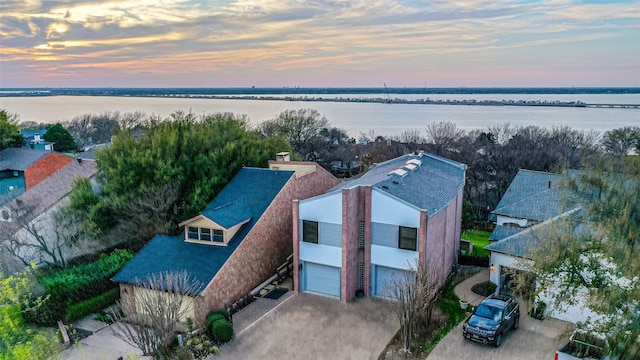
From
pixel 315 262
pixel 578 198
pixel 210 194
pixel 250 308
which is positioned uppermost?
pixel 578 198

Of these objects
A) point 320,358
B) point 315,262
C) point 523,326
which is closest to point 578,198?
point 523,326

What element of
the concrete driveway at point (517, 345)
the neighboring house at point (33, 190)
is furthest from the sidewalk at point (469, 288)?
the neighboring house at point (33, 190)

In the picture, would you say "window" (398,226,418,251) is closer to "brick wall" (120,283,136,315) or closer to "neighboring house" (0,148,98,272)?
"brick wall" (120,283,136,315)

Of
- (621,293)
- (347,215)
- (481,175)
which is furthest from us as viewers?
(481,175)

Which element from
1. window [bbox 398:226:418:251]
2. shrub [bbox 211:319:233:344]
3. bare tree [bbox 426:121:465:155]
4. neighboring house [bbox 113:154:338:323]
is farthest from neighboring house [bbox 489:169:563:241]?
bare tree [bbox 426:121:465:155]

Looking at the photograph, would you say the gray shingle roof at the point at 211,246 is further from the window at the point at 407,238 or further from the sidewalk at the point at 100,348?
the window at the point at 407,238

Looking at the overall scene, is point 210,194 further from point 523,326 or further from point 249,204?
point 523,326

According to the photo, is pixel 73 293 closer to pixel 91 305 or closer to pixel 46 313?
pixel 91 305
